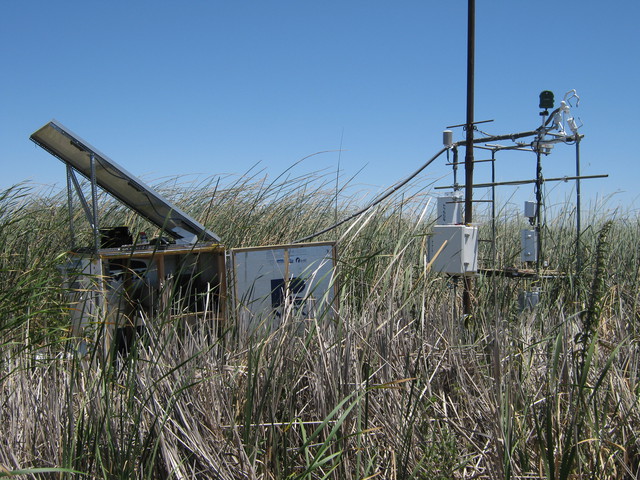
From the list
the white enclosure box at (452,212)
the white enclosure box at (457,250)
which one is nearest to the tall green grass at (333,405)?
the white enclosure box at (457,250)

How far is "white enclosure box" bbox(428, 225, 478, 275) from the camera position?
4059 mm

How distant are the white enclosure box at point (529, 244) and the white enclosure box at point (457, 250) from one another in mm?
1148

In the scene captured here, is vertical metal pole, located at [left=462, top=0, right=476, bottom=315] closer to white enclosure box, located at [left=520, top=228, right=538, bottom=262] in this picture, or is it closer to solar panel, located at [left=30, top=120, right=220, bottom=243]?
white enclosure box, located at [left=520, top=228, right=538, bottom=262]

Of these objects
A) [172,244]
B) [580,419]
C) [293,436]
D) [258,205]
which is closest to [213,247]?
[172,244]

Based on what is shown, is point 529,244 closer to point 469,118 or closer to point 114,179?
point 469,118

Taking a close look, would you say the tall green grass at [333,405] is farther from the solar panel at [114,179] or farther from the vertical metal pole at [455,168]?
the vertical metal pole at [455,168]

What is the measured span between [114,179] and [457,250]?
2296mm

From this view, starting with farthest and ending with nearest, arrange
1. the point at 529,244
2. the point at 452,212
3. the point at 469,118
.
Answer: the point at 529,244
the point at 452,212
the point at 469,118

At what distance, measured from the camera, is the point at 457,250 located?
407 cm

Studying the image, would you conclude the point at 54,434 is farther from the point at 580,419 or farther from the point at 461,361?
the point at 580,419

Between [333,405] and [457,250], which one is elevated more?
[457,250]

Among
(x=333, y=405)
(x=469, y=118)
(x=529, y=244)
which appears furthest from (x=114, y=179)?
(x=529, y=244)

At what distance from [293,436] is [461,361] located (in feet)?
3.06

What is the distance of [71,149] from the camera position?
3.73m
